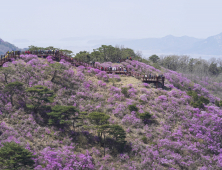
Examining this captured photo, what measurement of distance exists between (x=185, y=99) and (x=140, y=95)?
8187mm

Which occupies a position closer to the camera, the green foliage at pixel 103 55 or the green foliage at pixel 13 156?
the green foliage at pixel 13 156

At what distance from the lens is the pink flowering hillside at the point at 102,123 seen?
20.7 meters

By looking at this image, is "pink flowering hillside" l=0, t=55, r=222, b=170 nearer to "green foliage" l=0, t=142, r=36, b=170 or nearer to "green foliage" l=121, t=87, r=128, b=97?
"green foliage" l=121, t=87, r=128, b=97

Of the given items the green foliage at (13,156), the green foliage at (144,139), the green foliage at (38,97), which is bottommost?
the green foliage at (144,139)

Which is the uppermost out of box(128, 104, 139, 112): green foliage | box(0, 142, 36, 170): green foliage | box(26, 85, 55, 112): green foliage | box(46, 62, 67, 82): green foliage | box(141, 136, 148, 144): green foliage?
box(46, 62, 67, 82): green foliage

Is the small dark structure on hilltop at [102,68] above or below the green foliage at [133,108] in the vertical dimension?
above

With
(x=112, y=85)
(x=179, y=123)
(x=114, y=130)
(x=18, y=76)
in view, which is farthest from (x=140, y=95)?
(x=18, y=76)

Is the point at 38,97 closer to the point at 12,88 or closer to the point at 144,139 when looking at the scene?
the point at 12,88

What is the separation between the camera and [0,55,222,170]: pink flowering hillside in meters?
20.7

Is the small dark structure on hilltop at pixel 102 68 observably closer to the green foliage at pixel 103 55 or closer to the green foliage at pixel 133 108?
the green foliage at pixel 133 108

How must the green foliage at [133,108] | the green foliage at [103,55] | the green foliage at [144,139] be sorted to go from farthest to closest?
the green foliage at [103,55] < the green foliage at [133,108] < the green foliage at [144,139]

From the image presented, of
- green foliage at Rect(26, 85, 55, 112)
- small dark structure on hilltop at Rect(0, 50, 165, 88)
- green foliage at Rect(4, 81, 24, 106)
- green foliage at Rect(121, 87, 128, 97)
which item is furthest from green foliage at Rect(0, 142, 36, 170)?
small dark structure on hilltop at Rect(0, 50, 165, 88)

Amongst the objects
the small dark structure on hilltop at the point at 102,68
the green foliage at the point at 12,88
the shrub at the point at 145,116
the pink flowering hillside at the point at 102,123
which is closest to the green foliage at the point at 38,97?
the pink flowering hillside at the point at 102,123

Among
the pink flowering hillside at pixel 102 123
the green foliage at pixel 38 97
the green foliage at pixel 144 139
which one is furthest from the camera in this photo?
the green foliage at pixel 144 139
